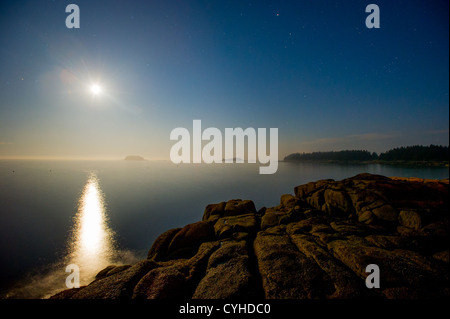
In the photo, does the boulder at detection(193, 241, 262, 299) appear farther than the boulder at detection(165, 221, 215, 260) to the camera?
No

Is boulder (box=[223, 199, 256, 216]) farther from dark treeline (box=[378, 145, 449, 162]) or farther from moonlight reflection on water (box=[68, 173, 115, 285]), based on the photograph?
dark treeline (box=[378, 145, 449, 162])

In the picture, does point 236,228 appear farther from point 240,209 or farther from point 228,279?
point 228,279

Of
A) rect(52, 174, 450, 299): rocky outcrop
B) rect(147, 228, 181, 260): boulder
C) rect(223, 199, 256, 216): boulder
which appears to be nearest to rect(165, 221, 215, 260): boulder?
rect(52, 174, 450, 299): rocky outcrop

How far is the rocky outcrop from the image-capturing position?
6934 millimetres

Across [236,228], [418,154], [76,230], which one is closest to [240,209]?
[236,228]

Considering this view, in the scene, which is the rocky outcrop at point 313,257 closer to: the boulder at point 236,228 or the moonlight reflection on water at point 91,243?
the boulder at point 236,228

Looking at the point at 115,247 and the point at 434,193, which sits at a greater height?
the point at 434,193

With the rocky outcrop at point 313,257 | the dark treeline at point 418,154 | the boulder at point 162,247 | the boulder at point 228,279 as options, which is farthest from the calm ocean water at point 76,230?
the dark treeline at point 418,154
